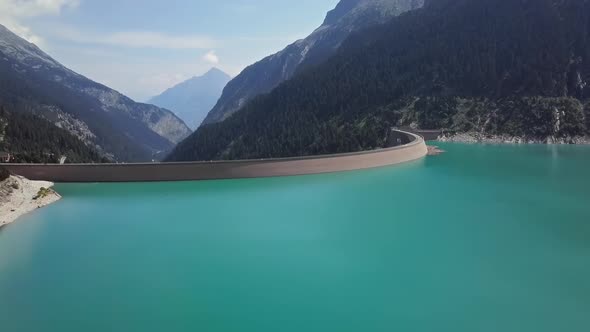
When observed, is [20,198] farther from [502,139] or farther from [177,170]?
[502,139]

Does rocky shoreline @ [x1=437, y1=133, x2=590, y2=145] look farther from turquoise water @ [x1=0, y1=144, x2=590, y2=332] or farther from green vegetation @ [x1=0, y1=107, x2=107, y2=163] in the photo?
green vegetation @ [x1=0, y1=107, x2=107, y2=163]

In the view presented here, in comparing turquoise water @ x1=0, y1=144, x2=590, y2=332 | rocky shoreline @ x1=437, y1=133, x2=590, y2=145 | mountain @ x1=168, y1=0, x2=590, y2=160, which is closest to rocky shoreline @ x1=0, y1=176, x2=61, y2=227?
turquoise water @ x1=0, y1=144, x2=590, y2=332

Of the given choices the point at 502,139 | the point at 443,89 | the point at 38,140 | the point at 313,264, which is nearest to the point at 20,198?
the point at 313,264

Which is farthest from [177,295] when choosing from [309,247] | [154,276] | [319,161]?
[319,161]

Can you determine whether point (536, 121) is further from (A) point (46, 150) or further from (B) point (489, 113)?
(A) point (46, 150)

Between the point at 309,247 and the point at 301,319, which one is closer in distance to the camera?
the point at 301,319

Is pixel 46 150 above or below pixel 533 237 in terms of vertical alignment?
above

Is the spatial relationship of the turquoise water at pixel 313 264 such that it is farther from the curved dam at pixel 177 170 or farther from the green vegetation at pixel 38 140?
the green vegetation at pixel 38 140

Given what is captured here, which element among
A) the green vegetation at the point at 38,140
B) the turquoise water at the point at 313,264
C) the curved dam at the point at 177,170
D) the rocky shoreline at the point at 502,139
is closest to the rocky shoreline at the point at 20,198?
the turquoise water at the point at 313,264
